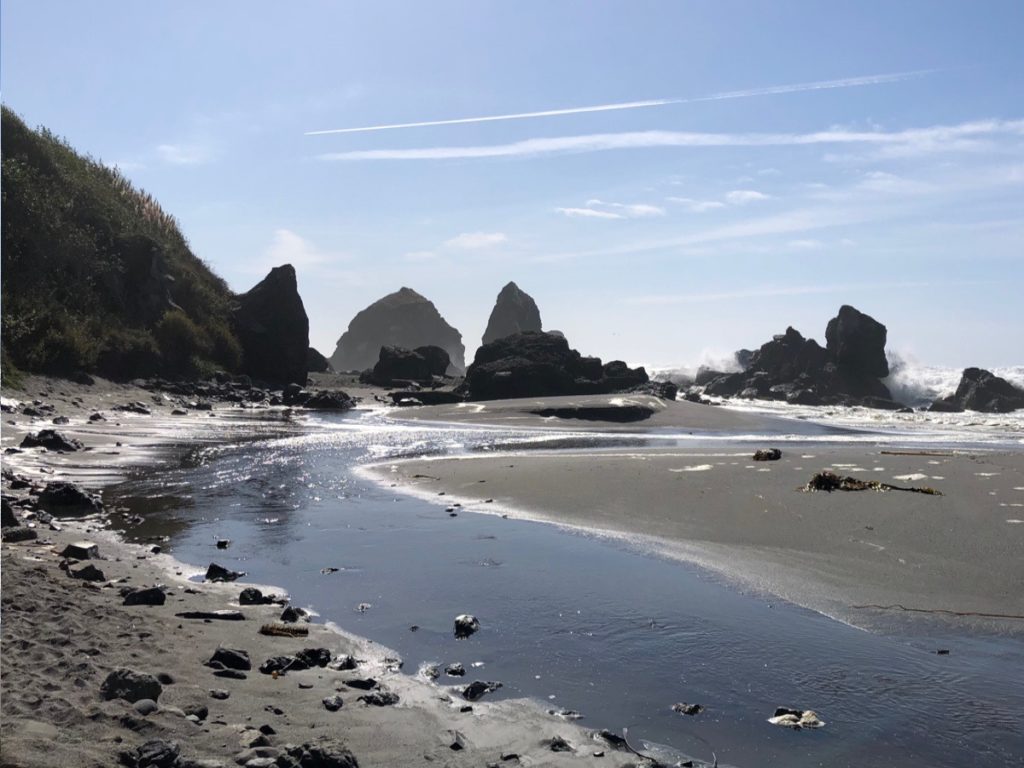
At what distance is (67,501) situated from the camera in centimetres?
1081

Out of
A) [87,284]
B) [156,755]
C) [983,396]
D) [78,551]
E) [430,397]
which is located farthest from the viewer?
[983,396]

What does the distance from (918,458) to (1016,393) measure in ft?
118

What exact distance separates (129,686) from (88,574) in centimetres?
294

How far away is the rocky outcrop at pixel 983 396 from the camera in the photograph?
149 ft

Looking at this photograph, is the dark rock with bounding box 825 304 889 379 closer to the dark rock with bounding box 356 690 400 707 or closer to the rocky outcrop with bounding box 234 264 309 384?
the rocky outcrop with bounding box 234 264 309 384

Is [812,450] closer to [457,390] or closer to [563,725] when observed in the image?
[563,725]

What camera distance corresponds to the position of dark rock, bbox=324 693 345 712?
183 inches

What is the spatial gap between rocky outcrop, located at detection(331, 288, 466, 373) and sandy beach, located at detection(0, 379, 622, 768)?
139114mm

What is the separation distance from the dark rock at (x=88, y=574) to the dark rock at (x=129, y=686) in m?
2.76

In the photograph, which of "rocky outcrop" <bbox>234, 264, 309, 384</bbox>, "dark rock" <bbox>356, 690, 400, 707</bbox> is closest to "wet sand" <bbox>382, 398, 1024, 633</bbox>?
"dark rock" <bbox>356, 690, 400, 707</bbox>

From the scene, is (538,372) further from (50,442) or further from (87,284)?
(50,442)

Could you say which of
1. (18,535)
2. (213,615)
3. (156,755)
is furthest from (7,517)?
(156,755)

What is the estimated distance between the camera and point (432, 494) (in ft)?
43.5

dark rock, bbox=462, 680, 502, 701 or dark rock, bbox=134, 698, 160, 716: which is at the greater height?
dark rock, bbox=134, 698, 160, 716
